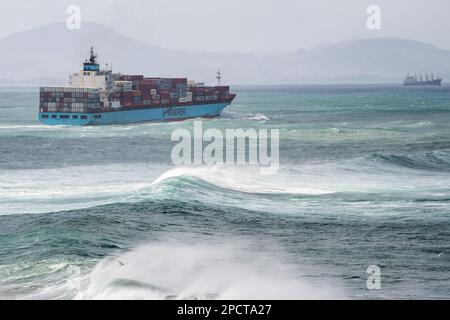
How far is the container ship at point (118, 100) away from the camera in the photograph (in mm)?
129375

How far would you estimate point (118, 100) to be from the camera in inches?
5290

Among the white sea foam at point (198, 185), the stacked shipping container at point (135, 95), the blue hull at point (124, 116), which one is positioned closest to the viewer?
the white sea foam at point (198, 185)

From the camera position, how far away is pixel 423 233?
120 ft

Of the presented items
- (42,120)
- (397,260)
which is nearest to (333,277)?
(397,260)

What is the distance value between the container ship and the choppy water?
180ft
